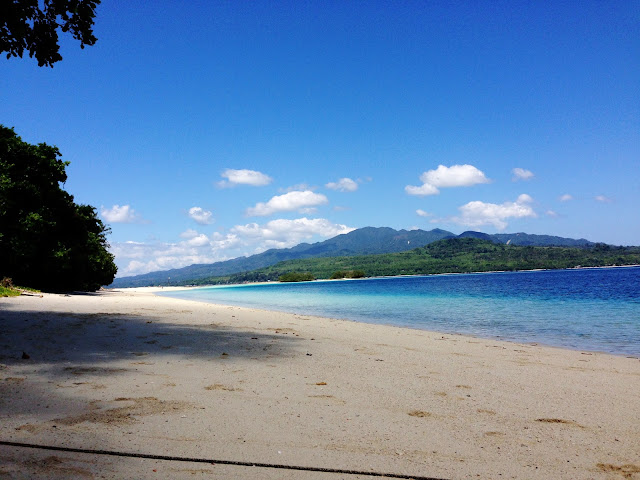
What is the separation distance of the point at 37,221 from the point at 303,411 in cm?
3086

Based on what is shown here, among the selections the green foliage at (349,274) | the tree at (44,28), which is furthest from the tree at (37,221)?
the green foliage at (349,274)

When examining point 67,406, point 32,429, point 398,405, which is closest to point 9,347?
point 67,406

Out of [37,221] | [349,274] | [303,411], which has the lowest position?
[349,274]

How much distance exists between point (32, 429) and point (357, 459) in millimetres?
3191

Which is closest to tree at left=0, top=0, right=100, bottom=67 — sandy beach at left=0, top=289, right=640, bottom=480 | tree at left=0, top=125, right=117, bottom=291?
sandy beach at left=0, top=289, right=640, bottom=480

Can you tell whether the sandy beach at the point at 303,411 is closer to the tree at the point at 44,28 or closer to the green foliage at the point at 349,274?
the tree at the point at 44,28

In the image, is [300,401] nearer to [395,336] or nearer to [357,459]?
[357,459]

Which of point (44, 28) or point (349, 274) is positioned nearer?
point (44, 28)

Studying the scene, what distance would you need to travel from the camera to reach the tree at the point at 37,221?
2708cm

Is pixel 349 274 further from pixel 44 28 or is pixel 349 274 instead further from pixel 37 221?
pixel 44 28

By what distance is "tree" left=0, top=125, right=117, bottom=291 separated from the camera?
27.1 m

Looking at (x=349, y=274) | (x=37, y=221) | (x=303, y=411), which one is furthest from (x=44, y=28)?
(x=349, y=274)

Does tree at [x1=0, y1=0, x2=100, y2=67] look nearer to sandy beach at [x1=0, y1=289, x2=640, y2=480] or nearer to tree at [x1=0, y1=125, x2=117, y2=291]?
sandy beach at [x1=0, y1=289, x2=640, y2=480]

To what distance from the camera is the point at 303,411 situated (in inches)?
194
